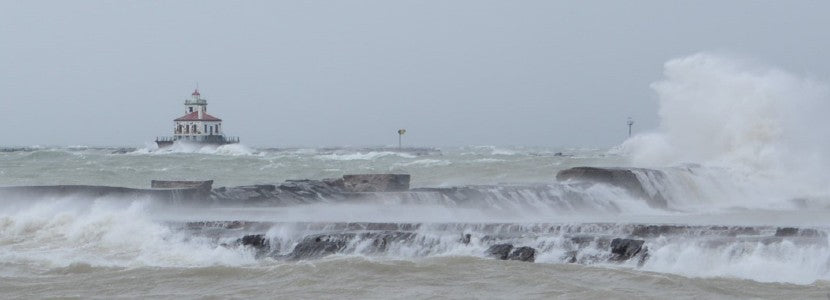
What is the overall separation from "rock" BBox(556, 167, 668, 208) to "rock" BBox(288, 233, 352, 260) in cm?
795

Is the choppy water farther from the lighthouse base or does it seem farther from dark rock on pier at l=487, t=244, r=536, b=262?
the lighthouse base

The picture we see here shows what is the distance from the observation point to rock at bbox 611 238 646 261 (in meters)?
10.3

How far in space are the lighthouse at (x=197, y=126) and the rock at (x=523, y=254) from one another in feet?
208

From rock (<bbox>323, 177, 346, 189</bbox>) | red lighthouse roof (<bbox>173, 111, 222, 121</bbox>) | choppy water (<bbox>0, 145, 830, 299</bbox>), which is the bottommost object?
choppy water (<bbox>0, 145, 830, 299</bbox>)

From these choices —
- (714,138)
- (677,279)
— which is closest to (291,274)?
(677,279)

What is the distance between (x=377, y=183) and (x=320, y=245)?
19.4 ft

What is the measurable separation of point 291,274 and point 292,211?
535 cm

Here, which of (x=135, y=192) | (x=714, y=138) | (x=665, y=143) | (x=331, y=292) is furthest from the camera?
(x=665, y=143)

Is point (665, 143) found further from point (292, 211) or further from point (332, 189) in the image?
point (292, 211)

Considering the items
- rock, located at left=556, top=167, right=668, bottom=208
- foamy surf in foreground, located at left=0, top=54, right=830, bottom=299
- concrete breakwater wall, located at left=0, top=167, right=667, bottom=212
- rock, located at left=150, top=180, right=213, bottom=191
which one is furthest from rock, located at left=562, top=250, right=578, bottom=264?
rock, located at left=556, top=167, right=668, bottom=208

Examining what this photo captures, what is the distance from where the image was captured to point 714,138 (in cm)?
2755

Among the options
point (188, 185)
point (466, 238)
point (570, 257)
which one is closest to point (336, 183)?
point (188, 185)

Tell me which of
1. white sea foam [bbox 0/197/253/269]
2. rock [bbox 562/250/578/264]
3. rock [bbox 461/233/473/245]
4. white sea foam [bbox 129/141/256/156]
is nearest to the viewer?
rock [bbox 562/250/578/264]

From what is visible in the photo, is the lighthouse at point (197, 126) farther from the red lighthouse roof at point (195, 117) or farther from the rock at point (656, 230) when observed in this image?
the rock at point (656, 230)
